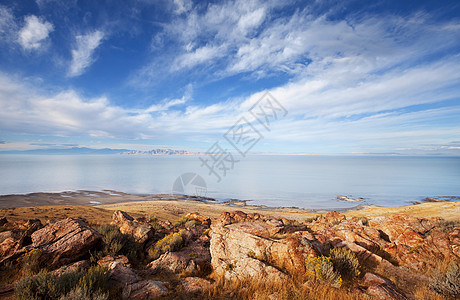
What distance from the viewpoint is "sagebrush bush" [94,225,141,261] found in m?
7.28

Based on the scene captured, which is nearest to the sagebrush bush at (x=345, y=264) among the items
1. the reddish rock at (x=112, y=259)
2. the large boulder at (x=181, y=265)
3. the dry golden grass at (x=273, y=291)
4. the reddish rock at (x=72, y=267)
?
the dry golden grass at (x=273, y=291)

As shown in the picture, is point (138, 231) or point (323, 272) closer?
point (323, 272)

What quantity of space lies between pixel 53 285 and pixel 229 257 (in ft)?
14.5

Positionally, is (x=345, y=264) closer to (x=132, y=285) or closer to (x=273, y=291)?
(x=273, y=291)

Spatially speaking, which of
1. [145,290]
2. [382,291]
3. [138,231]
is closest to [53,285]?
[145,290]

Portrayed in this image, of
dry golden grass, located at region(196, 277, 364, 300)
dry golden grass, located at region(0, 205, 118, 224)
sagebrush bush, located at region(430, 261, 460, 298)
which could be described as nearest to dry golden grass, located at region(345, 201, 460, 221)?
sagebrush bush, located at region(430, 261, 460, 298)

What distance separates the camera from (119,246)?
742 centimetres

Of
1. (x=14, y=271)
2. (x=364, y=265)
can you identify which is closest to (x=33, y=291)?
(x=14, y=271)

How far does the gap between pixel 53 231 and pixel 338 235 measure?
36.2ft

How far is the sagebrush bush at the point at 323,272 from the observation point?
5398mm

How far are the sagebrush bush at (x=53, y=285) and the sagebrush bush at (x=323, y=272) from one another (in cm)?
520

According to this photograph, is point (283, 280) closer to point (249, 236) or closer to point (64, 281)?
point (249, 236)

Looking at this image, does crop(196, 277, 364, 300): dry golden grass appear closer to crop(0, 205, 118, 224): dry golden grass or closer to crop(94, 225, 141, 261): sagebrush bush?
crop(94, 225, 141, 261): sagebrush bush

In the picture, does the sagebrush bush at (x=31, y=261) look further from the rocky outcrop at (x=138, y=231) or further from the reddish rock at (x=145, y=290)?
the reddish rock at (x=145, y=290)
